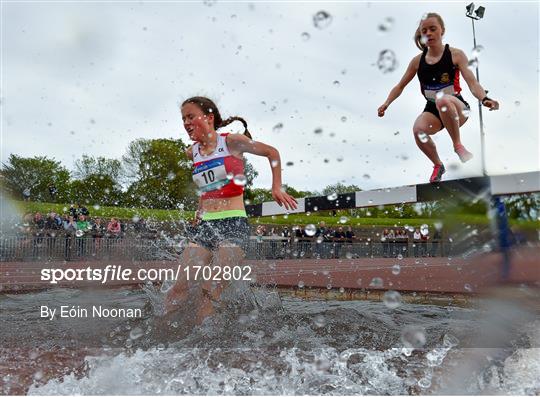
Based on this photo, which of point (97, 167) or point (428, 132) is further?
point (97, 167)

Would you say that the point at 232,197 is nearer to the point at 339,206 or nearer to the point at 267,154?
the point at 267,154

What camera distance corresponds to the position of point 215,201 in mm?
4039

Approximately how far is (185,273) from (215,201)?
0.60m

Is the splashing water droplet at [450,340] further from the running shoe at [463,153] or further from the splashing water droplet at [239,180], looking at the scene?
the splashing water droplet at [239,180]

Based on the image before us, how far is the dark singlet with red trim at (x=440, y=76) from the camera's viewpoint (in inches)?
173

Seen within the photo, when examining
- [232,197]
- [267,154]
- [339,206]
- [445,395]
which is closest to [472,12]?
[339,206]

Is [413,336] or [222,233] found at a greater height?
[222,233]

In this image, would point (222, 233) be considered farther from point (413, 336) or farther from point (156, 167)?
point (156, 167)

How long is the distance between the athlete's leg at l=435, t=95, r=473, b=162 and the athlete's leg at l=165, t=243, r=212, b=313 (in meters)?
2.27

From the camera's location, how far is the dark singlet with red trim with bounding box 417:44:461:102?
4.40m

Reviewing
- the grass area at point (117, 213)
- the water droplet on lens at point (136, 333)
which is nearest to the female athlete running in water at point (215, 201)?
the water droplet on lens at point (136, 333)

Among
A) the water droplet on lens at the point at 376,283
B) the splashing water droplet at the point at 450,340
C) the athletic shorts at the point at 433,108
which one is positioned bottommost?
the water droplet on lens at the point at 376,283

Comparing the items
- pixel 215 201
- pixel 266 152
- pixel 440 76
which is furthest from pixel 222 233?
pixel 440 76

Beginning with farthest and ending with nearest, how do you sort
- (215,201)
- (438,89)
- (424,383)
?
(438,89) < (215,201) < (424,383)
